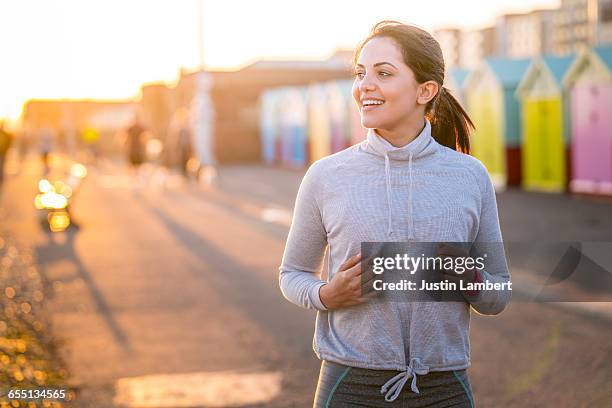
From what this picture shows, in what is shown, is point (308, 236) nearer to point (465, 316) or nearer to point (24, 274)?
point (465, 316)

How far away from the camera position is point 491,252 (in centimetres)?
279

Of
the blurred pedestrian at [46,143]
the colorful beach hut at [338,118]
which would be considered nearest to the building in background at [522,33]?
the colorful beach hut at [338,118]

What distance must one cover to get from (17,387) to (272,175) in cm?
2948

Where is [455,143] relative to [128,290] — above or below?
above

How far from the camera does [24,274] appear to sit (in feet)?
39.0

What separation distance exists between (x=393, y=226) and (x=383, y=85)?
361 mm

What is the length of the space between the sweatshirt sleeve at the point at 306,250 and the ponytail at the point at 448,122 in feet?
1.24

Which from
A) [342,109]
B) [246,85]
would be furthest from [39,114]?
[342,109]

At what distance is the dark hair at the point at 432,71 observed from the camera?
9.04 feet

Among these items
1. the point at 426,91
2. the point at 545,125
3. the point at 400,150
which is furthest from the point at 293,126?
the point at 400,150

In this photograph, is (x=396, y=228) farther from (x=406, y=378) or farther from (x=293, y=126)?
(x=293, y=126)

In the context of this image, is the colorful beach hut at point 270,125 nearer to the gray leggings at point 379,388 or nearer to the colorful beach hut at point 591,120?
the colorful beach hut at point 591,120

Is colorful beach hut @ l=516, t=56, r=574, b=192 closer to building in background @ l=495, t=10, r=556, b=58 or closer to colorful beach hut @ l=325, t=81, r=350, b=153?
colorful beach hut @ l=325, t=81, r=350, b=153

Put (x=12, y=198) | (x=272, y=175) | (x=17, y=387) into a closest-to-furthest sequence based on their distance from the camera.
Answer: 1. (x=17, y=387)
2. (x=12, y=198)
3. (x=272, y=175)
